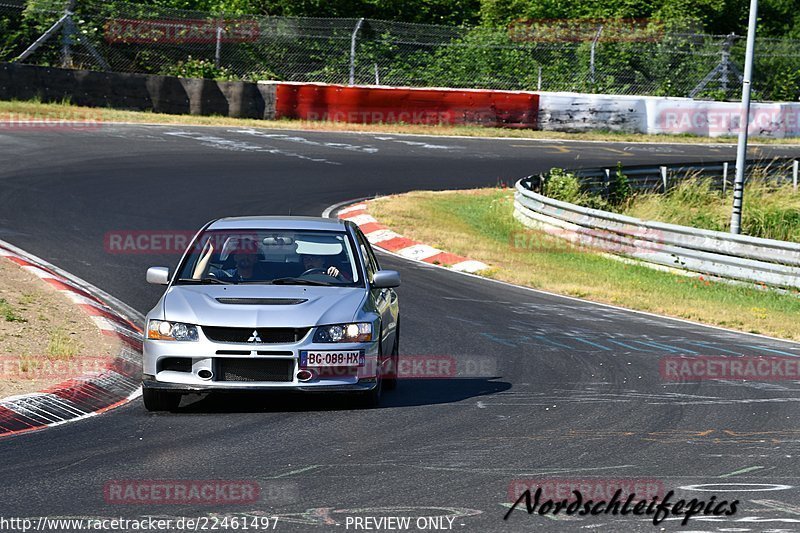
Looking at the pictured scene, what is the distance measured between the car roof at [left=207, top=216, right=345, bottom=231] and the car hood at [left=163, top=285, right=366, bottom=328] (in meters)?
0.88

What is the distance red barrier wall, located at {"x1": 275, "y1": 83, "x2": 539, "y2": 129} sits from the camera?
3341 cm

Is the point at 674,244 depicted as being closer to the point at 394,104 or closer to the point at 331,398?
the point at 331,398

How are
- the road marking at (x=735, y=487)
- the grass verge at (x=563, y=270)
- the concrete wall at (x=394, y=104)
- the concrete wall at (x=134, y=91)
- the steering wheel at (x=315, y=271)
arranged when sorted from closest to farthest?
1. the road marking at (x=735, y=487)
2. the steering wheel at (x=315, y=271)
3. the grass verge at (x=563, y=270)
4. the concrete wall at (x=134, y=91)
5. the concrete wall at (x=394, y=104)

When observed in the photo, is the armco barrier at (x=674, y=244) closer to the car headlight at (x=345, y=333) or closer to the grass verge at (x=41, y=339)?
the grass verge at (x=41, y=339)

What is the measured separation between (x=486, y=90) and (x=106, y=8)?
436 inches

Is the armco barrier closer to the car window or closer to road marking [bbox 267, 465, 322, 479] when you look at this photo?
the car window

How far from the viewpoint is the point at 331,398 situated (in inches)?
378

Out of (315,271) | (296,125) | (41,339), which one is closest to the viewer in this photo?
(315,271)

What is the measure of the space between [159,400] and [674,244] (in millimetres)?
12147

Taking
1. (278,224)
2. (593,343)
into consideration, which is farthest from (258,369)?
(593,343)

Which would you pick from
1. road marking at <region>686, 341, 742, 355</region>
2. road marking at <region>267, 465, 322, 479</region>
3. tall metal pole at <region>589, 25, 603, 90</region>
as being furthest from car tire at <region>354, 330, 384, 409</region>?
tall metal pole at <region>589, 25, 603, 90</region>

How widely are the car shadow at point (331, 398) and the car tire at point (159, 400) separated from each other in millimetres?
86

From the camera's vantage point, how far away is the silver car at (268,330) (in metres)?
8.64

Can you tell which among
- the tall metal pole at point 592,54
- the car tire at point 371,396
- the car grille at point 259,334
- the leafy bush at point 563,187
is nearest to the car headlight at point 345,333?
the car grille at point 259,334
